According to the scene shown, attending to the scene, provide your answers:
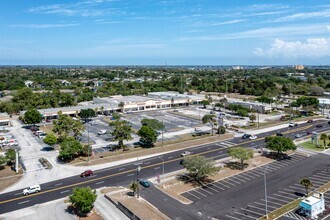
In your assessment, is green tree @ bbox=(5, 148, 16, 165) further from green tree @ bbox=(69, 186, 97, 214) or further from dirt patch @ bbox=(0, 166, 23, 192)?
green tree @ bbox=(69, 186, 97, 214)

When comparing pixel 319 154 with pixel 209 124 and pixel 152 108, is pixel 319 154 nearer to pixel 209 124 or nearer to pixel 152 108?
pixel 209 124

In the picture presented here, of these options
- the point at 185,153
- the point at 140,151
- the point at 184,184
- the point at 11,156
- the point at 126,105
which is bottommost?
the point at 184,184

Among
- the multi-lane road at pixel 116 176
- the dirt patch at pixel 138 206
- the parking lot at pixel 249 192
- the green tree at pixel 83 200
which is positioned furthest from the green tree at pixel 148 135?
the green tree at pixel 83 200

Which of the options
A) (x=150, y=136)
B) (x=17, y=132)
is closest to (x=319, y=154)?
(x=150, y=136)

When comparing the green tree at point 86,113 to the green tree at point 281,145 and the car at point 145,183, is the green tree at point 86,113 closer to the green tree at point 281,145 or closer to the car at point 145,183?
the car at point 145,183

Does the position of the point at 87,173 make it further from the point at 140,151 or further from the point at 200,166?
the point at 200,166

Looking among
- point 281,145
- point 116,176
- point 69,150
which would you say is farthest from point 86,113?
point 281,145

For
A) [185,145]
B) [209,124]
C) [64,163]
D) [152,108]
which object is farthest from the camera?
[152,108]
